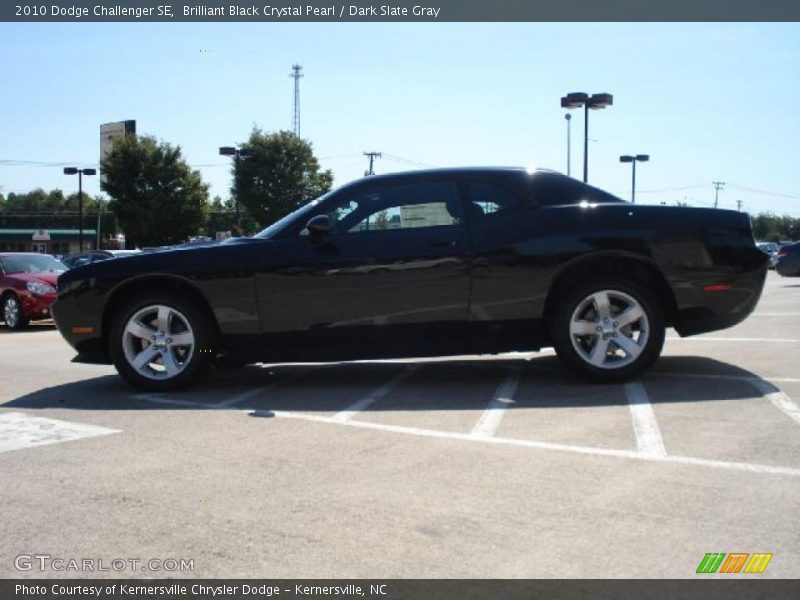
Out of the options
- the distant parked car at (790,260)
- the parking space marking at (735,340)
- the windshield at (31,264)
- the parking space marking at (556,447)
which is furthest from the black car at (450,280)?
the distant parked car at (790,260)

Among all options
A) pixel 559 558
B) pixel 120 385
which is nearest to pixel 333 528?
pixel 559 558

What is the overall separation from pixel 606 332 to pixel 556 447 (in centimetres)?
177

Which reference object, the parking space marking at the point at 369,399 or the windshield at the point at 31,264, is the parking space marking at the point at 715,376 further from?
the windshield at the point at 31,264

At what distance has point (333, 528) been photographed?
10.1 ft

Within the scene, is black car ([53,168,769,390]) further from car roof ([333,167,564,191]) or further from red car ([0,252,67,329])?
red car ([0,252,67,329])

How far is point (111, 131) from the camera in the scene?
47906mm

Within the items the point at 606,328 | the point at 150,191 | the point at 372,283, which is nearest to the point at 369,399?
the point at 372,283

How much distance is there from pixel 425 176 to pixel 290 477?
2.94 meters

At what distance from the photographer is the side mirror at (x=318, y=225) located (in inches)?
221
